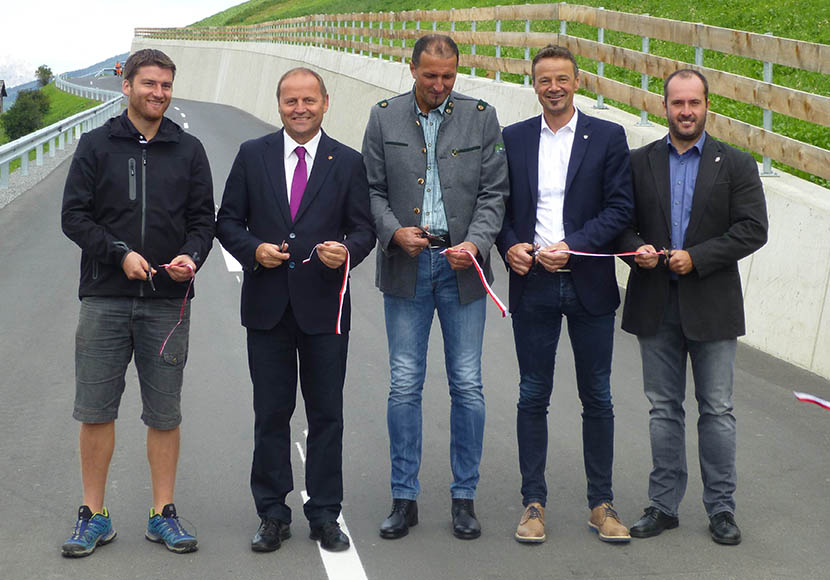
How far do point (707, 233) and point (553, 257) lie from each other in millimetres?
810

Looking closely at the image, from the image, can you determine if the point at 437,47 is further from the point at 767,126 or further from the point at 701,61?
the point at 701,61

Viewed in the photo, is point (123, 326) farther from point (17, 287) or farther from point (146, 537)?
point (17, 287)

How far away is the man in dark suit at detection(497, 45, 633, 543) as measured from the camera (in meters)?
5.53

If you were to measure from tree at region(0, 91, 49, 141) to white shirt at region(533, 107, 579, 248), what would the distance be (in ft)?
246

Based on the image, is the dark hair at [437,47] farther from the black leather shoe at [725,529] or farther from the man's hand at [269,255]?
the black leather shoe at [725,529]

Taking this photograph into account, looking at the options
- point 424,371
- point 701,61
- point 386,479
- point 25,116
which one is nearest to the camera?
point 424,371

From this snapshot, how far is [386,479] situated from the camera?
6.41 meters

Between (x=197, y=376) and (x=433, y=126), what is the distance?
383 cm

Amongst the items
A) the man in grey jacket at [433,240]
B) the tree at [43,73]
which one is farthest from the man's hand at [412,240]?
the tree at [43,73]

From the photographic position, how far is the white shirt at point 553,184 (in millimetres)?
5594

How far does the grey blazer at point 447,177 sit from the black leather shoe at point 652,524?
1.37m

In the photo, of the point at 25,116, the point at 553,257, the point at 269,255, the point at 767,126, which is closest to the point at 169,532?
the point at 269,255

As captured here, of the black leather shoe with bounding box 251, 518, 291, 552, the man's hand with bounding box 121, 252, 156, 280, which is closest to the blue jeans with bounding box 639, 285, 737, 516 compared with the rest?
the black leather shoe with bounding box 251, 518, 291, 552

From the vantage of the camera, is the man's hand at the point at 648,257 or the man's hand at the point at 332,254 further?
the man's hand at the point at 648,257
